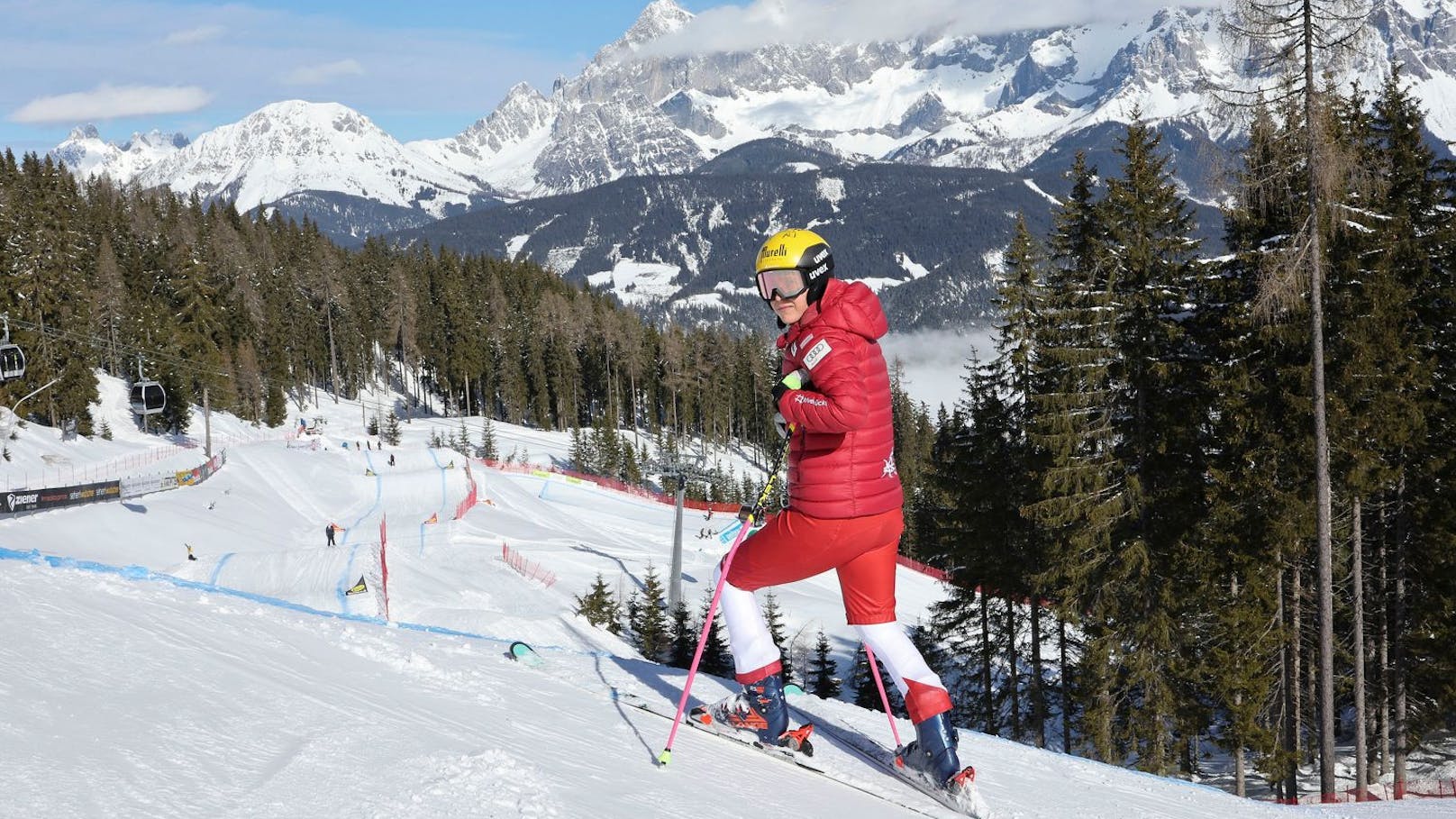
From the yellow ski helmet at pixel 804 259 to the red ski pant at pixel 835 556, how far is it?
1.32 m

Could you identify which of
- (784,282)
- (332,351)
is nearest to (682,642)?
(784,282)

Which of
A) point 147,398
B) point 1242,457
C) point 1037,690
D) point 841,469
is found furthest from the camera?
point 147,398

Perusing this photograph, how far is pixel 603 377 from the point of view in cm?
10206

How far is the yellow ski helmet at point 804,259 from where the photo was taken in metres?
5.57

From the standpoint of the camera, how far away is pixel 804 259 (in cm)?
557

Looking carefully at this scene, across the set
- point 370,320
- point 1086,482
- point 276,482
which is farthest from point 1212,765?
point 370,320

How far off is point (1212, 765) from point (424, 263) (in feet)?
346

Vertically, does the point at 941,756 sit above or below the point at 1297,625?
above

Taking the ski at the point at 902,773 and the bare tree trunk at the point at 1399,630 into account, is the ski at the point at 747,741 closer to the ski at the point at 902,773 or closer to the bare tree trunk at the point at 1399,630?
the ski at the point at 902,773

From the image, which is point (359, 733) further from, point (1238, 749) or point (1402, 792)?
point (1402, 792)

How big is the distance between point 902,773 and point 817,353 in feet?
8.81

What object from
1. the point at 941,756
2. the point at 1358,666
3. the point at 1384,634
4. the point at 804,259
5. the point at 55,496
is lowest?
the point at 1384,634

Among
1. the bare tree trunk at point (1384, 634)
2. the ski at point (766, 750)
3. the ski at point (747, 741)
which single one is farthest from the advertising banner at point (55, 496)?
the bare tree trunk at point (1384, 634)

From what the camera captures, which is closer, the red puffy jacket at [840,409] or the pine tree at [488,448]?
the red puffy jacket at [840,409]
